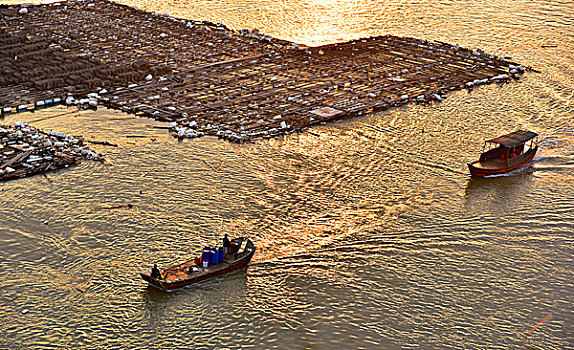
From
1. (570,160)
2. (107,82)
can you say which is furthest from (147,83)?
(570,160)

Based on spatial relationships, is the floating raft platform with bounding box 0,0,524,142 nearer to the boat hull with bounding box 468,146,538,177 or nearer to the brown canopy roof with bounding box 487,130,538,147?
the brown canopy roof with bounding box 487,130,538,147

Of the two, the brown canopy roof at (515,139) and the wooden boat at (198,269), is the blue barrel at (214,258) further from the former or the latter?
the brown canopy roof at (515,139)

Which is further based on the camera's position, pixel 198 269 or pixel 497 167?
pixel 497 167

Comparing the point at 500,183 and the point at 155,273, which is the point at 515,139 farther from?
the point at 155,273

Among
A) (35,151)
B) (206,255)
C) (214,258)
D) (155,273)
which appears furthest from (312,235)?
(35,151)

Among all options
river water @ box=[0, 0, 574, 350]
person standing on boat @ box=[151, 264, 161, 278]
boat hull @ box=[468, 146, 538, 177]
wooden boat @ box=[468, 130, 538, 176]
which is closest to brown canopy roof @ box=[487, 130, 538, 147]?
wooden boat @ box=[468, 130, 538, 176]

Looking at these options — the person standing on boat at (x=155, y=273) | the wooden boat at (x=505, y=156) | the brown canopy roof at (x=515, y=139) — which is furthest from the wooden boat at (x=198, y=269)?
the brown canopy roof at (x=515, y=139)
